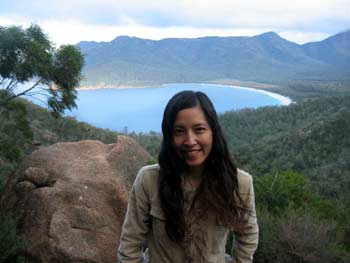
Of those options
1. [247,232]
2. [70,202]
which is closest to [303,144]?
[70,202]

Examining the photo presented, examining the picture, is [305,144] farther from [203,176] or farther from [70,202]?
[203,176]

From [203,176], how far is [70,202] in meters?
3.49

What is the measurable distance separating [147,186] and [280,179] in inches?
363

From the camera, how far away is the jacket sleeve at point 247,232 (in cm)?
204

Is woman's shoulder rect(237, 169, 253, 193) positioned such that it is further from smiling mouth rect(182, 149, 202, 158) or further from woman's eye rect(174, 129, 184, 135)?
woman's eye rect(174, 129, 184, 135)

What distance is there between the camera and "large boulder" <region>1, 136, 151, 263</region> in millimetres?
4828

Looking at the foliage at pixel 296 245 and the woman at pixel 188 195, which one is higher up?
the woman at pixel 188 195

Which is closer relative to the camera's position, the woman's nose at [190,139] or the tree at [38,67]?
the woman's nose at [190,139]

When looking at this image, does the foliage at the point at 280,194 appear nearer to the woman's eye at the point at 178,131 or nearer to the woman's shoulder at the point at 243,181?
the woman's shoulder at the point at 243,181

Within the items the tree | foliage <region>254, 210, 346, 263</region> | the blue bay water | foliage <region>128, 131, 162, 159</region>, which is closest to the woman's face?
foliage <region>254, 210, 346, 263</region>

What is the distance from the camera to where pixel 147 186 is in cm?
198

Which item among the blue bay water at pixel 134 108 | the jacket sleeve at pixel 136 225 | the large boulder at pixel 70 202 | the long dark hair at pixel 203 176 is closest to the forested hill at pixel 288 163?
the large boulder at pixel 70 202

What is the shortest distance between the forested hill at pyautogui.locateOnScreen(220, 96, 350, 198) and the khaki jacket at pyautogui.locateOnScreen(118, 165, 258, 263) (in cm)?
1186

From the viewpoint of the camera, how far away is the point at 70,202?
16.8 feet
